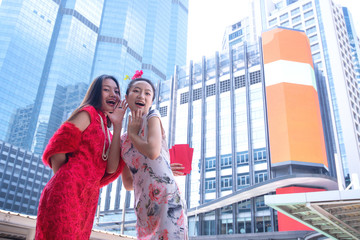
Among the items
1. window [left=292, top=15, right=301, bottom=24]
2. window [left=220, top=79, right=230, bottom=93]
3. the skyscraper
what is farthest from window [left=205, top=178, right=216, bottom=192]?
the skyscraper

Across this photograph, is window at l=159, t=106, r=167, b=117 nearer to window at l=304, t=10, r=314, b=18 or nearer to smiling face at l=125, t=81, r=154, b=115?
window at l=304, t=10, r=314, b=18

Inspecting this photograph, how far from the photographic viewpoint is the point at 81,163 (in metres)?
1.68

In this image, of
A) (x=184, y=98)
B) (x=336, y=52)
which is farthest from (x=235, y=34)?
(x=184, y=98)

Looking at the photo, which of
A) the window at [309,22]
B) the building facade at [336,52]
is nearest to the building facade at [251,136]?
the building facade at [336,52]

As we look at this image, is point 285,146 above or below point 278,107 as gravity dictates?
below

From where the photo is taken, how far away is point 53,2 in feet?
284

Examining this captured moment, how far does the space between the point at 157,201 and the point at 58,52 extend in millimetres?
89782

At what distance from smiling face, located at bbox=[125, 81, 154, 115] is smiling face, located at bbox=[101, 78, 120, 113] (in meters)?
0.14

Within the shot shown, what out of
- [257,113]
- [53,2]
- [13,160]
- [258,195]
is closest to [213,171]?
[258,195]

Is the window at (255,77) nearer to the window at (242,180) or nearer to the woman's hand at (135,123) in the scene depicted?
the window at (242,180)

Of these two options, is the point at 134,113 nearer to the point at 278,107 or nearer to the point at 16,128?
the point at 278,107

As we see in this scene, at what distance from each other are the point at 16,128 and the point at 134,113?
3206 inches

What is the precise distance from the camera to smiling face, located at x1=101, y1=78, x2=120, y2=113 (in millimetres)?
2061

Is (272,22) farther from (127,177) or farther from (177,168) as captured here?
(127,177)
